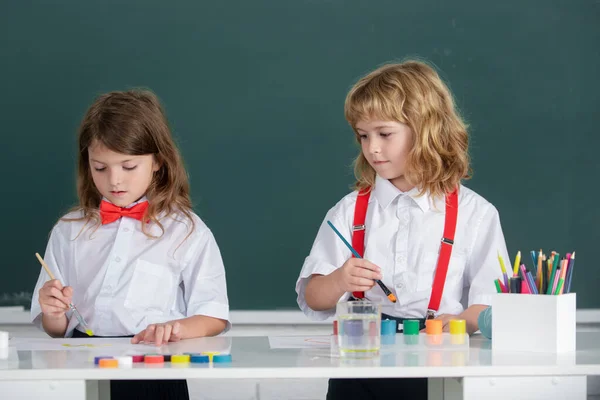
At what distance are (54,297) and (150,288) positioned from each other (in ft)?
0.91

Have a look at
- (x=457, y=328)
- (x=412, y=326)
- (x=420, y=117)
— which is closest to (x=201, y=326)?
(x=412, y=326)

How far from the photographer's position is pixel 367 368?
137 centimetres

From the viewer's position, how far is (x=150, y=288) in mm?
2100

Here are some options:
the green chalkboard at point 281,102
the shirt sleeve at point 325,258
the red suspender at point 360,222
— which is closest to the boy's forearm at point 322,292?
the shirt sleeve at point 325,258

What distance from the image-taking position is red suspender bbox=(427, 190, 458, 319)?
6.58 feet

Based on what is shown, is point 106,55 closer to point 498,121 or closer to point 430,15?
point 430,15

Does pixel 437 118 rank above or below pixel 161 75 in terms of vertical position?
below

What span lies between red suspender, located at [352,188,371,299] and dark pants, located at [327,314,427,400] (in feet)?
0.63

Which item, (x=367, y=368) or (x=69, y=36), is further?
(x=69, y=36)

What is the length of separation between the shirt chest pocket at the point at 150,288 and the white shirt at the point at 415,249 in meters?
0.34

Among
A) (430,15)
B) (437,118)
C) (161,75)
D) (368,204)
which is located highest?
(430,15)

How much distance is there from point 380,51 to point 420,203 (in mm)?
936

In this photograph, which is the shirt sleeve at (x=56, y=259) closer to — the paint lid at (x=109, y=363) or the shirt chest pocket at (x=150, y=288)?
the shirt chest pocket at (x=150, y=288)

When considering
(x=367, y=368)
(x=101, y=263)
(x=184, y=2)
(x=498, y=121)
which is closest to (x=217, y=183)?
(x=184, y=2)
